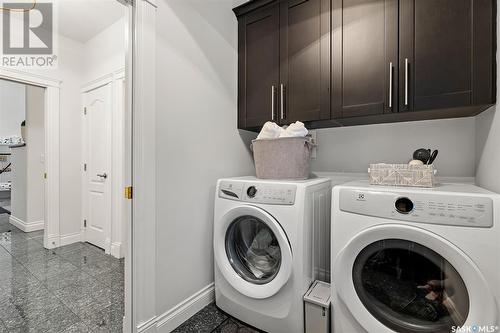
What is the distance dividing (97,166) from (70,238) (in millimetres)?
1034

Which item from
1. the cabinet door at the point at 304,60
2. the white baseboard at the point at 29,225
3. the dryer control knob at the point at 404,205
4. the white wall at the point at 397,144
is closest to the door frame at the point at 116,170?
the white baseboard at the point at 29,225

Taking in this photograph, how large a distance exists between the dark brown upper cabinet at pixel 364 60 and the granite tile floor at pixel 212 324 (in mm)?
1403

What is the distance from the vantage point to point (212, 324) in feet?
4.68

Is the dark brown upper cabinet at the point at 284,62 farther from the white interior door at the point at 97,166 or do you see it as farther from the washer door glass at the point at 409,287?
the white interior door at the point at 97,166

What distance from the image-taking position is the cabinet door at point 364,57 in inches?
52.5

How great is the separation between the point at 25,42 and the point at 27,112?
1229 millimetres

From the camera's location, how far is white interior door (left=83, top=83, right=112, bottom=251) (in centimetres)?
268

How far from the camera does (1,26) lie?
2488 mm

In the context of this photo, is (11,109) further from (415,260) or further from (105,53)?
(415,260)

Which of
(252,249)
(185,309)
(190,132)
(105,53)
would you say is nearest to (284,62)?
(190,132)

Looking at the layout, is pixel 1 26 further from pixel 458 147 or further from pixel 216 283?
pixel 458 147

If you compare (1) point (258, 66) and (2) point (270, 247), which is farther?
(1) point (258, 66)

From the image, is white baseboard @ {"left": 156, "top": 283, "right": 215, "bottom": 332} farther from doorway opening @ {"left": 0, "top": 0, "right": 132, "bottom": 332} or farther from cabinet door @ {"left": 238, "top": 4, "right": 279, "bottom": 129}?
cabinet door @ {"left": 238, "top": 4, "right": 279, "bottom": 129}

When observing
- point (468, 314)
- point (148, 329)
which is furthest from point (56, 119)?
point (468, 314)
